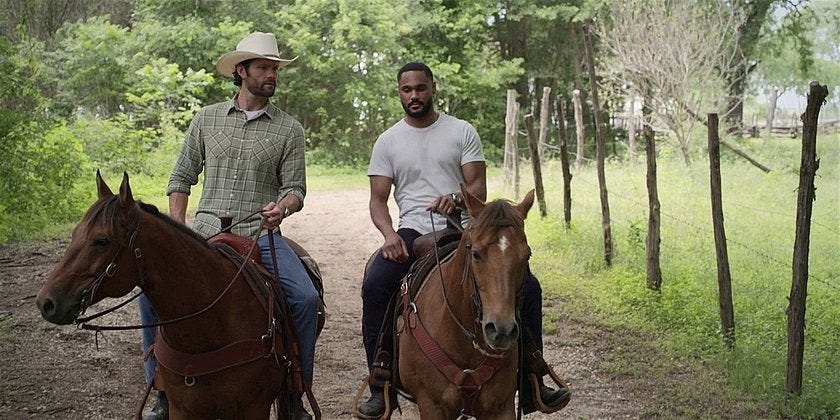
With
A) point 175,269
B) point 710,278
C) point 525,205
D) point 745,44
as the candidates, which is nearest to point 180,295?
point 175,269

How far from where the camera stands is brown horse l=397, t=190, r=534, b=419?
139 inches

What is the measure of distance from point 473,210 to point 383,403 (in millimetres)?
1580

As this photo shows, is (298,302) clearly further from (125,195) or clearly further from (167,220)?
(125,195)

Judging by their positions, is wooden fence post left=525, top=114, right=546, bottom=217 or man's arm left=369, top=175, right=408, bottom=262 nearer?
man's arm left=369, top=175, right=408, bottom=262

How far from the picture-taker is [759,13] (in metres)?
26.4

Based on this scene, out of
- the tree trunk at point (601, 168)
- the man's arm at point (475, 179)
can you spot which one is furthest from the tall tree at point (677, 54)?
the man's arm at point (475, 179)

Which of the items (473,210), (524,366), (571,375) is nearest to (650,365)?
(571,375)

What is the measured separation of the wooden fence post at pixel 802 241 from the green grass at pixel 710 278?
277mm

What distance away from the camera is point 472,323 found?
13.2 feet

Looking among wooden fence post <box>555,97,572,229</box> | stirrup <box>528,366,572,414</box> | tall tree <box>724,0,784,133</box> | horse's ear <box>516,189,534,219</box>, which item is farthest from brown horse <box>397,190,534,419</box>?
tall tree <box>724,0,784,133</box>

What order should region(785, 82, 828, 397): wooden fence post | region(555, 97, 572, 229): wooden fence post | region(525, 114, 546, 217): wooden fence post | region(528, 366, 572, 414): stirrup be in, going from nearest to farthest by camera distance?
region(528, 366, 572, 414): stirrup
region(785, 82, 828, 397): wooden fence post
region(555, 97, 572, 229): wooden fence post
region(525, 114, 546, 217): wooden fence post

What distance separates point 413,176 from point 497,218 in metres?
1.45

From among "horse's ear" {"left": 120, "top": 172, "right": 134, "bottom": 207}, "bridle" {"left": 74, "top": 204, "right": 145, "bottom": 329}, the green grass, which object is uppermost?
"horse's ear" {"left": 120, "top": 172, "right": 134, "bottom": 207}

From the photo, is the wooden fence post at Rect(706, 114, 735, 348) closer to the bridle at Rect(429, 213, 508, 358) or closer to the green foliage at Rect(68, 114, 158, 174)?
the bridle at Rect(429, 213, 508, 358)
